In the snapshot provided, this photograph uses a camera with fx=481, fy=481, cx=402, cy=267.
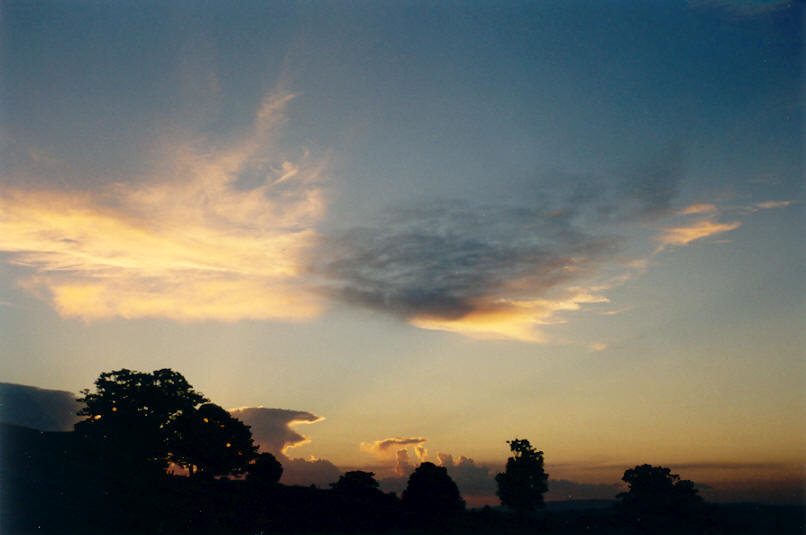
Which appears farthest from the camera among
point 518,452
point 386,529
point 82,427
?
point 518,452

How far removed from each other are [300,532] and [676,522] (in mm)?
80320

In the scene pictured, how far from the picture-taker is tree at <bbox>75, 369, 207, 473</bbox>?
7975 cm

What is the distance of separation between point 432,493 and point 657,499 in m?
53.3

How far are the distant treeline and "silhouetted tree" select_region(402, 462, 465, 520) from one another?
22 cm

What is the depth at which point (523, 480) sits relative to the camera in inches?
4213

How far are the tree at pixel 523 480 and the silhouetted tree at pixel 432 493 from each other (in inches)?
698

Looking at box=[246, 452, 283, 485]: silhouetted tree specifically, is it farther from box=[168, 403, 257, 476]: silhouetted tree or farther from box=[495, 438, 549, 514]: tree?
box=[495, 438, 549, 514]: tree

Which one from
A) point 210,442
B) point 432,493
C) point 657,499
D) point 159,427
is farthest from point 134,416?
point 657,499

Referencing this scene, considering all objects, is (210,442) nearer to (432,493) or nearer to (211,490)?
(211,490)

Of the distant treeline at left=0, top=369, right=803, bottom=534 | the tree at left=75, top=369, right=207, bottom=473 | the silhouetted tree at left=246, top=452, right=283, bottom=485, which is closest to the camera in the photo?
the distant treeline at left=0, top=369, right=803, bottom=534

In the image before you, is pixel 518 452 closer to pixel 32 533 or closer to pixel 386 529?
pixel 386 529

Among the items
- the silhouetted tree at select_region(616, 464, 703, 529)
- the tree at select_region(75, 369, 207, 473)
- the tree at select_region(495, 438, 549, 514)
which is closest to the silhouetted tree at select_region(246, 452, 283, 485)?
the tree at select_region(75, 369, 207, 473)

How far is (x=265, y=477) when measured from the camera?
98250 mm

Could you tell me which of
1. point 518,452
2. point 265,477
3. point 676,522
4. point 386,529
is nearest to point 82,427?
point 265,477
